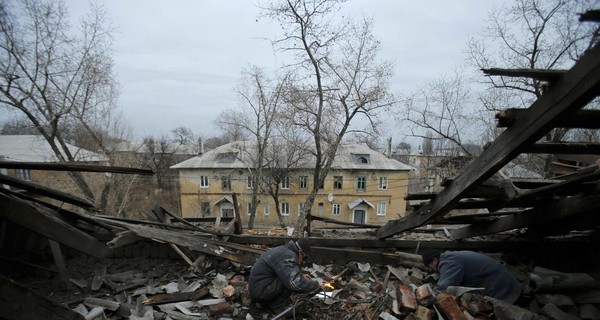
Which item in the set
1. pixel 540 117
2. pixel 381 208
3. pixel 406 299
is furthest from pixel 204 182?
pixel 540 117

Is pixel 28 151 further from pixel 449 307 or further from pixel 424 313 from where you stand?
pixel 449 307

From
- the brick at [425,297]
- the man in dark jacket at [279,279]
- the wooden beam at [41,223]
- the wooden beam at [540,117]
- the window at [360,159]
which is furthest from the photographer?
the window at [360,159]

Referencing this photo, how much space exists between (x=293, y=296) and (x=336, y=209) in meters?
25.1

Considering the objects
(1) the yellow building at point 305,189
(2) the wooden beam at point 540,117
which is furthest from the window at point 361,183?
(2) the wooden beam at point 540,117

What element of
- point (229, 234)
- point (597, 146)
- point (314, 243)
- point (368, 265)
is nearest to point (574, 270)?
point (368, 265)

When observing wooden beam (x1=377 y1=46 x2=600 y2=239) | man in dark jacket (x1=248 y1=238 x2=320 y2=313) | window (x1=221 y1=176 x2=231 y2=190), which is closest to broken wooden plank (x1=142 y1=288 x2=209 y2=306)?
man in dark jacket (x1=248 y1=238 x2=320 y2=313)

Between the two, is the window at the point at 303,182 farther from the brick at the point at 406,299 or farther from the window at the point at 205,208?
the brick at the point at 406,299

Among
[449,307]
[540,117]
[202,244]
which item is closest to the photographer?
[540,117]

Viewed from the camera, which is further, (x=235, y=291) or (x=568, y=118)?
(x=235, y=291)

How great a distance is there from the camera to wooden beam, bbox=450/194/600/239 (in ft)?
11.1

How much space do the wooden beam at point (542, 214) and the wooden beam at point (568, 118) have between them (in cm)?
198

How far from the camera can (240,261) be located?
5.12m

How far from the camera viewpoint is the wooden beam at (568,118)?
5.89ft

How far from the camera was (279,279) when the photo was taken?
4000mm
